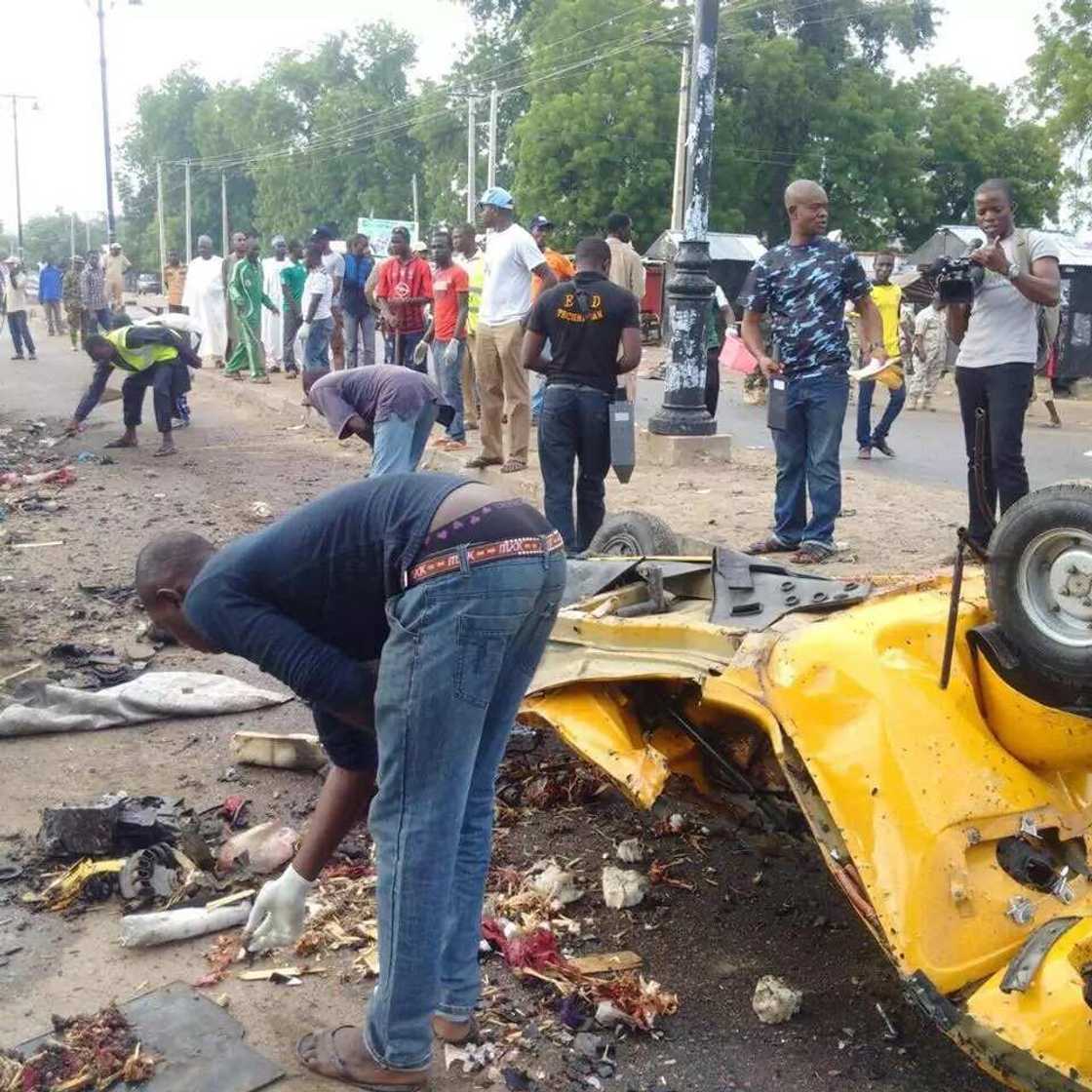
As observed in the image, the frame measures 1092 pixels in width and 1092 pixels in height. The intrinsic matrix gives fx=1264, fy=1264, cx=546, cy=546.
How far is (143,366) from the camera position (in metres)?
Result: 11.4

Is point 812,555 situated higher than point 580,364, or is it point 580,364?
point 580,364

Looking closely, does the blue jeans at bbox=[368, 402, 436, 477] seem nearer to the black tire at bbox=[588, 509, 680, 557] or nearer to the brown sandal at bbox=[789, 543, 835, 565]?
the black tire at bbox=[588, 509, 680, 557]

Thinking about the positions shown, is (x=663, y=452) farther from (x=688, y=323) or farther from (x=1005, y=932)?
(x=1005, y=932)

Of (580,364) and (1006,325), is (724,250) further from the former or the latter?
(1006,325)

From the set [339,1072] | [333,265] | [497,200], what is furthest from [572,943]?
[333,265]

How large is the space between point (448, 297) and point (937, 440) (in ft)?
18.0

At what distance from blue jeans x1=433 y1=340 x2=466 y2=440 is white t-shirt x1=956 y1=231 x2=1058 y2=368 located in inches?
229

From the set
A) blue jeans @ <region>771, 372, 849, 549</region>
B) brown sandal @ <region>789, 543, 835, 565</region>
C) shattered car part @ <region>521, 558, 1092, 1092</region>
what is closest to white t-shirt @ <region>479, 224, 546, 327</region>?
blue jeans @ <region>771, 372, 849, 549</region>

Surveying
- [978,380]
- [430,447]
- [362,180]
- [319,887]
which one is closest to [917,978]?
[319,887]

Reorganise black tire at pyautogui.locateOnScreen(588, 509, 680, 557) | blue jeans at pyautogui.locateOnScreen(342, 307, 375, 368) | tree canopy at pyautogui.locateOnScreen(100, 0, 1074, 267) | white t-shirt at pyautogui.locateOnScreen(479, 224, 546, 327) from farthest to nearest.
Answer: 1. tree canopy at pyautogui.locateOnScreen(100, 0, 1074, 267)
2. blue jeans at pyautogui.locateOnScreen(342, 307, 375, 368)
3. white t-shirt at pyautogui.locateOnScreen(479, 224, 546, 327)
4. black tire at pyautogui.locateOnScreen(588, 509, 680, 557)

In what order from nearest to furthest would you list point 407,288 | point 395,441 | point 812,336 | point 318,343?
point 395,441 < point 812,336 < point 407,288 < point 318,343

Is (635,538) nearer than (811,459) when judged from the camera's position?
Yes

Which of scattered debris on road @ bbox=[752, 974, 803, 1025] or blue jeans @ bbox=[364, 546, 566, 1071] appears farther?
scattered debris on road @ bbox=[752, 974, 803, 1025]

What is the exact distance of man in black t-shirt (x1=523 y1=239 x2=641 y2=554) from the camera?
6.68 meters
